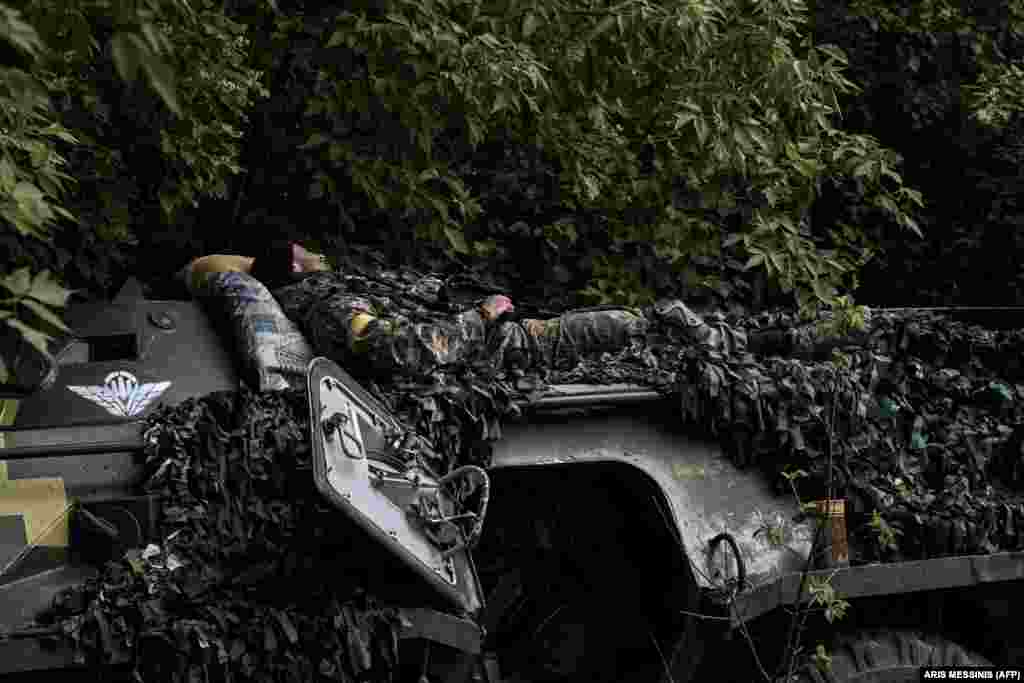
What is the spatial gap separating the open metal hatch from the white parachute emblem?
71 centimetres

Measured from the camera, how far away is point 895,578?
5621 mm

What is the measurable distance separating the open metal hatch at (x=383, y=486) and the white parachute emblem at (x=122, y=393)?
0.71 meters

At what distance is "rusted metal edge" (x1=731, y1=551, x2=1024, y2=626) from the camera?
5.43 m

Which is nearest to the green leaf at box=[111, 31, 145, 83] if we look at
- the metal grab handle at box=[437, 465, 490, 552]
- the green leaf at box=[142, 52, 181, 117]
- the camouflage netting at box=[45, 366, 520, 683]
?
the green leaf at box=[142, 52, 181, 117]

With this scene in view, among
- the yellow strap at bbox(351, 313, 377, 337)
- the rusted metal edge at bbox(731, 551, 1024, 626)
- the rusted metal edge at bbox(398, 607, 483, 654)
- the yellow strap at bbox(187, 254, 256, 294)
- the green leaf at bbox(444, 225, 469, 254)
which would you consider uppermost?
the green leaf at bbox(444, 225, 469, 254)

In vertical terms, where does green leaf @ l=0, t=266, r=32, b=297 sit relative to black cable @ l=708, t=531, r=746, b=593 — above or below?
above

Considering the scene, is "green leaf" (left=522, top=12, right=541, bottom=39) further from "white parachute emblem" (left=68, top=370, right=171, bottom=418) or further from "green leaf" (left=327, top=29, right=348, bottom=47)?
"white parachute emblem" (left=68, top=370, right=171, bottom=418)

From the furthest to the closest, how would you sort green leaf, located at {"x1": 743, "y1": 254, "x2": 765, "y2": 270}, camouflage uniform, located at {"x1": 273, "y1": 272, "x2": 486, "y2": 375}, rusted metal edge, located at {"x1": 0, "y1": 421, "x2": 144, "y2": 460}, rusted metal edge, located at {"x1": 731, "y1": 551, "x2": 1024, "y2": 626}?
1. green leaf, located at {"x1": 743, "y1": 254, "x2": 765, "y2": 270}
2. camouflage uniform, located at {"x1": 273, "y1": 272, "x2": 486, "y2": 375}
3. rusted metal edge, located at {"x1": 731, "y1": 551, "x2": 1024, "y2": 626}
4. rusted metal edge, located at {"x1": 0, "y1": 421, "x2": 144, "y2": 460}

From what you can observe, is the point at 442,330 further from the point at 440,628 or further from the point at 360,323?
the point at 440,628

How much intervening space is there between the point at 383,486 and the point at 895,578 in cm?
189

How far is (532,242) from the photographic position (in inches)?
415

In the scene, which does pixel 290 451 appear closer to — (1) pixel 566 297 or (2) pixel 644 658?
(2) pixel 644 658

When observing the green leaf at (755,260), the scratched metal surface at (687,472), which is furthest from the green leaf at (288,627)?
the green leaf at (755,260)

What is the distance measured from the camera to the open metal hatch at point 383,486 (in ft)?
15.5
